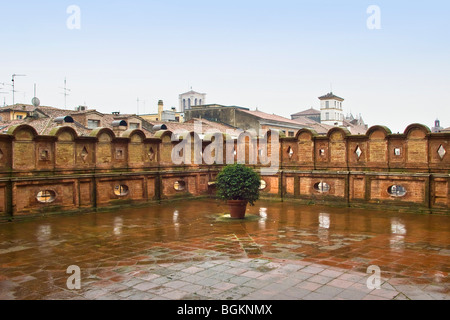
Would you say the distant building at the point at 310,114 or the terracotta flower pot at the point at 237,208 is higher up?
the distant building at the point at 310,114

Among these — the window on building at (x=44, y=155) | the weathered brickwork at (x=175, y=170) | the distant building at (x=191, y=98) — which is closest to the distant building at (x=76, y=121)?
the weathered brickwork at (x=175, y=170)

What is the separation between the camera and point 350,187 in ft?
54.2

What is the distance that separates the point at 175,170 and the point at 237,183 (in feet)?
22.0

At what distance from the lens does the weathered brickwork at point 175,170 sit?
A: 45.2 feet

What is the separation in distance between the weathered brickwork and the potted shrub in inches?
213

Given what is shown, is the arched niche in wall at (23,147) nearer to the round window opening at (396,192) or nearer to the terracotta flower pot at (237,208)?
the terracotta flower pot at (237,208)

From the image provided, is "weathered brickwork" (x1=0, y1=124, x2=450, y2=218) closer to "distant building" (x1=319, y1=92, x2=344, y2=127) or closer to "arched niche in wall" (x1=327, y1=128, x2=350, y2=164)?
"arched niche in wall" (x1=327, y1=128, x2=350, y2=164)

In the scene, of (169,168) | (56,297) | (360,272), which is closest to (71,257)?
(56,297)

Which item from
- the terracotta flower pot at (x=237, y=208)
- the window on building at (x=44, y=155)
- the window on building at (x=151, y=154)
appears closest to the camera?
the terracotta flower pot at (x=237, y=208)

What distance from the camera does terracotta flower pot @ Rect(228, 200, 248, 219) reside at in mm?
12836

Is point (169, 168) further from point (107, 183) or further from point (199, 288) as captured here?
point (199, 288)

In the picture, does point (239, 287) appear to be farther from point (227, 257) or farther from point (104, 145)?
point (104, 145)

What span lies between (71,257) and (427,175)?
Answer: 12.2 m

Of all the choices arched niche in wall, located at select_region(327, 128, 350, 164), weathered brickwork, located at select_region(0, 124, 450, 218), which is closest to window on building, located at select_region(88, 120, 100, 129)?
weathered brickwork, located at select_region(0, 124, 450, 218)
